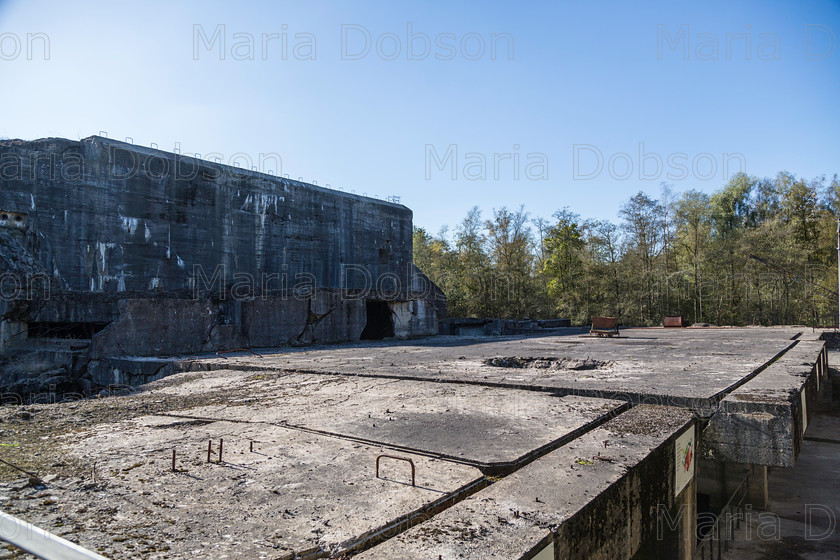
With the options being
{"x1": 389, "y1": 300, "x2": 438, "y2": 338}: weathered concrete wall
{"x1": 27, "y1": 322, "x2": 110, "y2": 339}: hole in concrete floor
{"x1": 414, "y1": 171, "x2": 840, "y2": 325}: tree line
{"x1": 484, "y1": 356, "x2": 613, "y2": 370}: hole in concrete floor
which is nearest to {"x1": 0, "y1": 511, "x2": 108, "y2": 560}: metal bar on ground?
{"x1": 484, "y1": 356, "x2": 613, "y2": 370}: hole in concrete floor

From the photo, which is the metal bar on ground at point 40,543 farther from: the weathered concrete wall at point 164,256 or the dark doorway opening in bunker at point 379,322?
the dark doorway opening in bunker at point 379,322

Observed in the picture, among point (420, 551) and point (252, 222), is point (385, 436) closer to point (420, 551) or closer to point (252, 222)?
point (420, 551)

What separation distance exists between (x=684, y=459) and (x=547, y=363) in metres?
4.34

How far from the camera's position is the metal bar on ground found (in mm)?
1162

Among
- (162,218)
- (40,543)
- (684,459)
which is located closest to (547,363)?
(684,459)

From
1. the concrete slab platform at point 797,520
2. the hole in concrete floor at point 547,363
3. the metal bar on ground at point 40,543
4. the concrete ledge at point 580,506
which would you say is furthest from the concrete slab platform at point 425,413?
the concrete slab platform at point 797,520

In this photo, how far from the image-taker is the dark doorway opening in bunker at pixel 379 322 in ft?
67.5

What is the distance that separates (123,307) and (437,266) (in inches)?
1022

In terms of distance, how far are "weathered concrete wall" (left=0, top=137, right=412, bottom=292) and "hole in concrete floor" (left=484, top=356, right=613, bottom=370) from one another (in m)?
13.3

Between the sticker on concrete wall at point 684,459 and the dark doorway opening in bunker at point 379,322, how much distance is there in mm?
16426

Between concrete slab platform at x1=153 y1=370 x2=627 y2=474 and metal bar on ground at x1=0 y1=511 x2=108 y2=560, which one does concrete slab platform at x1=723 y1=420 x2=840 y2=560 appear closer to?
concrete slab platform at x1=153 y1=370 x2=627 y2=474

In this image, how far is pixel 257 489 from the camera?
264 centimetres

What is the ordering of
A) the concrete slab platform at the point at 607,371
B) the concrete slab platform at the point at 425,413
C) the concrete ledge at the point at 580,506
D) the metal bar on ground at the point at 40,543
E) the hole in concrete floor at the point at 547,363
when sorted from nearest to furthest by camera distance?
the metal bar on ground at the point at 40,543 → the concrete ledge at the point at 580,506 → the concrete slab platform at the point at 425,413 → the concrete slab platform at the point at 607,371 → the hole in concrete floor at the point at 547,363

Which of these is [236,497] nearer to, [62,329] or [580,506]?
[580,506]
